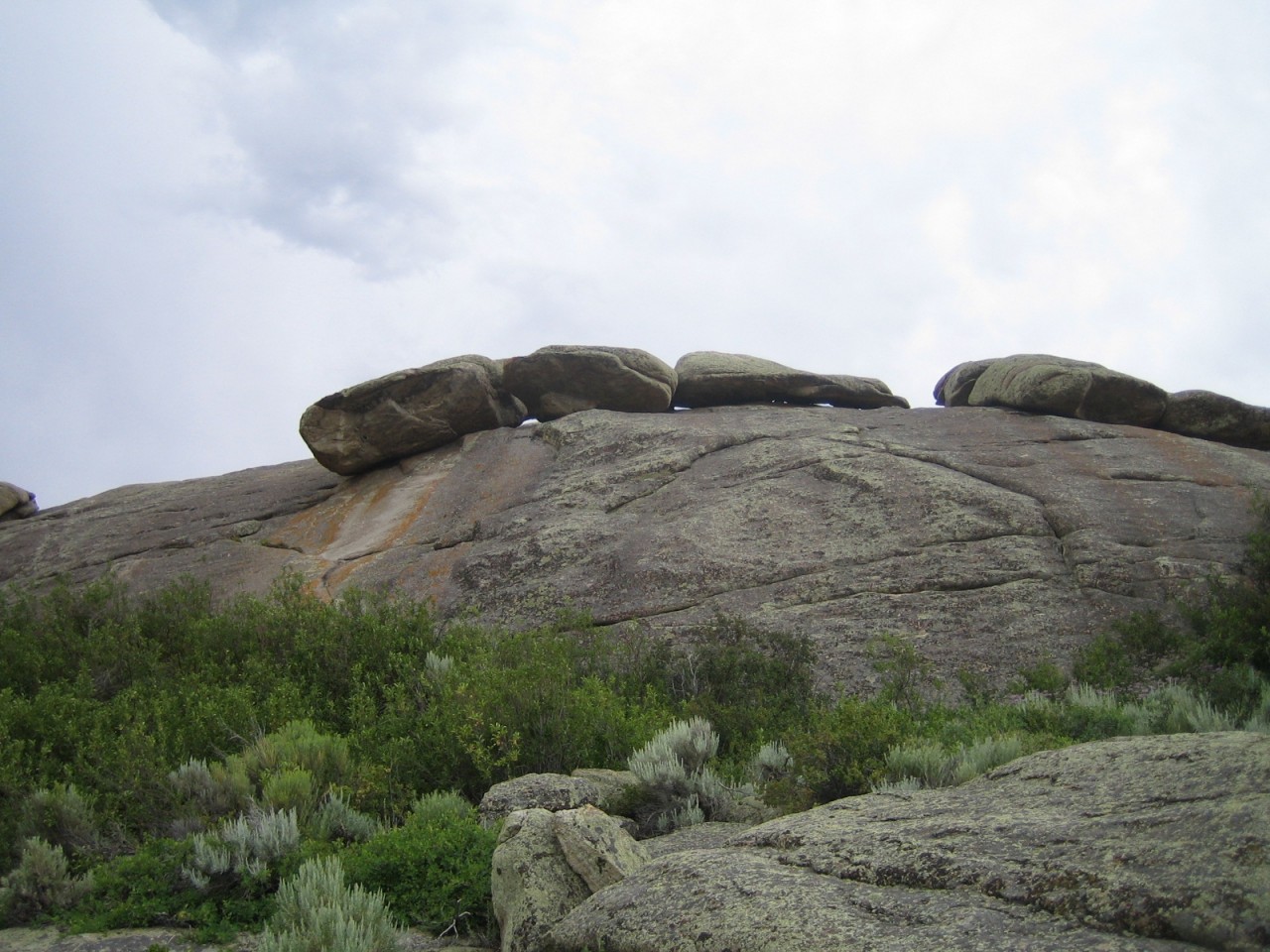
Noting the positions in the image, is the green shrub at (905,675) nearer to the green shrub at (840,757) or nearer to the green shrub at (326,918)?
the green shrub at (840,757)

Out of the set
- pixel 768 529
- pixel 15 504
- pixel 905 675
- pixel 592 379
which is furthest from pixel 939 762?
pixel 15 504

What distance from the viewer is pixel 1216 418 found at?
19375 millimetres

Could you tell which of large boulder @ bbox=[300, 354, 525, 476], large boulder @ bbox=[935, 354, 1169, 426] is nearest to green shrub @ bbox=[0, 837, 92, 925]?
large boulder @ bbox=[300, 354, 525, 476]

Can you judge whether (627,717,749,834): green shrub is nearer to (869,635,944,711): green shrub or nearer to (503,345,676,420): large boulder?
(869,635,944,711): green shrub

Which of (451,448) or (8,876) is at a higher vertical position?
(451,448)

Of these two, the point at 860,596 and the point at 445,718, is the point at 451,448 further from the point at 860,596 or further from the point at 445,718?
the point at 445,718

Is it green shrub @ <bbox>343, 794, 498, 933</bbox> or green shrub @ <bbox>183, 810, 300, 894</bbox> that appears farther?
green shrub @ <bbox>183, 810, 300, 894</bbox>

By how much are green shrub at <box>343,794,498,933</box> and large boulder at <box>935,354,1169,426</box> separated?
15224mm

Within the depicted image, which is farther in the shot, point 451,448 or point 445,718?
point 451,448

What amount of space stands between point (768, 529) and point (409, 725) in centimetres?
689

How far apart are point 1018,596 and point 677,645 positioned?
4455mm

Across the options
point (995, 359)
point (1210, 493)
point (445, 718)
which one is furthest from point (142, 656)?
point (995, 359)

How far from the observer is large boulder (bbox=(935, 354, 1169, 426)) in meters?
18.9

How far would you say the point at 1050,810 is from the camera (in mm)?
4898
